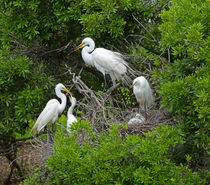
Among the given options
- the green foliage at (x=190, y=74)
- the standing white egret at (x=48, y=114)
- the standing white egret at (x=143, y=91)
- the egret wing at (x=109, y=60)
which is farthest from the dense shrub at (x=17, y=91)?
the green foliage at (x=190, y=74)

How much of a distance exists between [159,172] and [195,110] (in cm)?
63

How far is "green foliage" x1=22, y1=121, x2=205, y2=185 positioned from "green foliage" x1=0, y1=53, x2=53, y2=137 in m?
1.64

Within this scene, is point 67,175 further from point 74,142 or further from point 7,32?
point 7,32

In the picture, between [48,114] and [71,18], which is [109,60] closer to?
[71,18]

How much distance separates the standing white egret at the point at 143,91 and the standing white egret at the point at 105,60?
491 millimetres

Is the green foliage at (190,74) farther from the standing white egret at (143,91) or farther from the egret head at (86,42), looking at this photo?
the egret head at (86,42)

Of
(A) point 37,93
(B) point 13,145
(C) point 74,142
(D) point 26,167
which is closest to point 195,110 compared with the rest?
(C) point 74,142

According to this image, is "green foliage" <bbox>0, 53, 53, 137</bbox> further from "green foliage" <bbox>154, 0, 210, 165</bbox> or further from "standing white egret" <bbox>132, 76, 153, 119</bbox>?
"green foliage" <bbox>154, 0, 210, 165</bbox>

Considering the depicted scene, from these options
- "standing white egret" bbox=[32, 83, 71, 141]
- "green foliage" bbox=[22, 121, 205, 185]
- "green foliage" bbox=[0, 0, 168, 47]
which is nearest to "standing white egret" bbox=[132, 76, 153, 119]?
"green foliage" bbox=[0, 0, 168, 47]

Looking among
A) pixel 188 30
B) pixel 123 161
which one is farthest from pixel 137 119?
pixel 188 30

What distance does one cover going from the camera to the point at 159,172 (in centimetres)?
353

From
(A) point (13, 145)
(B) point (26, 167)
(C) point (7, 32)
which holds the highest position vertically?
(C) point (7, 32)

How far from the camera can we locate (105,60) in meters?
5.68

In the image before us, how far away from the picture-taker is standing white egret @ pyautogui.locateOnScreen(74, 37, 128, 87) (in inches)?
219
